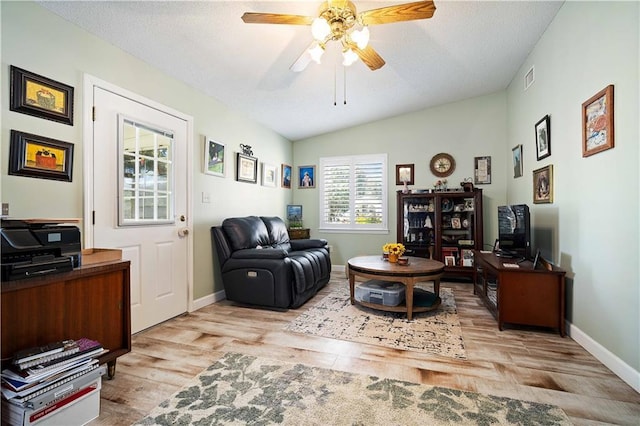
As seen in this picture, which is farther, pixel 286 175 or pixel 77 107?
pixel 286 175

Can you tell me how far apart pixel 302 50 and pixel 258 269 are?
2.27 metres

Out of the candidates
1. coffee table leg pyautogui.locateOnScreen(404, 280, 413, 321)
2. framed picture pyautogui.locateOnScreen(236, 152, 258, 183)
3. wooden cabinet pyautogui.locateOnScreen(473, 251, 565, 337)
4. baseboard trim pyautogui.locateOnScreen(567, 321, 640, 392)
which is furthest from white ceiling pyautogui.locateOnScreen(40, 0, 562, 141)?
baseboard trim pyautogui.locateOnScreen(567, 321, 640, 392)

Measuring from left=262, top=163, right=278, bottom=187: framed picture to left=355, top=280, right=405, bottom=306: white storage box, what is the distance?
2323 millimetres

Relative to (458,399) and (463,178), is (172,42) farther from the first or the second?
(463,178)

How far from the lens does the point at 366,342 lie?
248cm

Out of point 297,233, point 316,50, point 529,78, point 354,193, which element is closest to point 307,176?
point 354,193

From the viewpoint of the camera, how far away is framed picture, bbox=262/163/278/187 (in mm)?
4703

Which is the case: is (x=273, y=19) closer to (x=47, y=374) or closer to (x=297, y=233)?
(x=47, y=374)

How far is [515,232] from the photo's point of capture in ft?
10.5

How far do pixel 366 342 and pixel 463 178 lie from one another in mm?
3444

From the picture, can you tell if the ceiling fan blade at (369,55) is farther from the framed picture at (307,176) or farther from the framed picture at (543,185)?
the framed picture at (307,176)

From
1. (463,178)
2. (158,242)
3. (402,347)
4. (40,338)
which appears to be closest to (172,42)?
(158,242)

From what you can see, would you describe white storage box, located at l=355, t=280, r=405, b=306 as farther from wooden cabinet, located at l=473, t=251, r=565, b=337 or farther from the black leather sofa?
wooden cabinet, located at l=473, t=251, r=565, b=337

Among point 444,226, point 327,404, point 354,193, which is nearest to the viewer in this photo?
point 327,404
